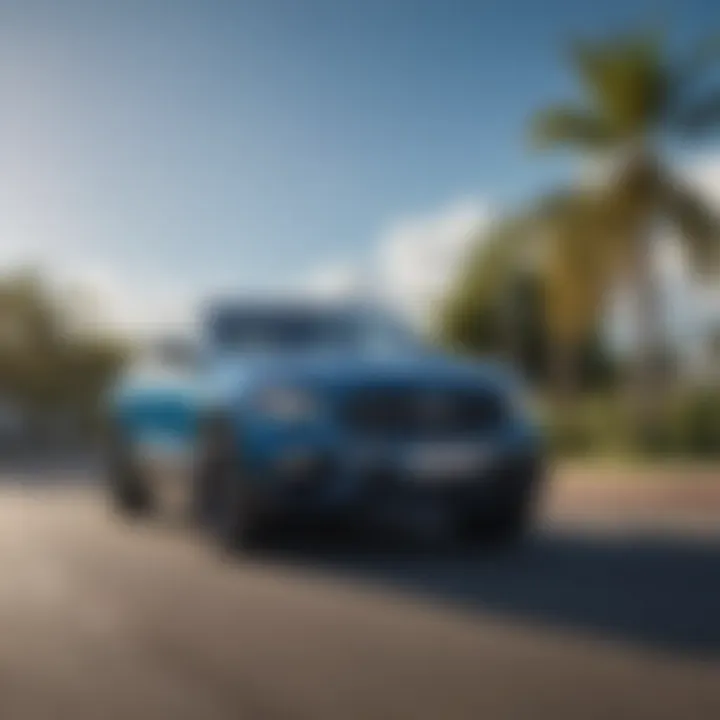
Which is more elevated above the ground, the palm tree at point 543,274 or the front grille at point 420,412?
the palm tree at point 543,274

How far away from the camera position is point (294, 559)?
9461 millimetres

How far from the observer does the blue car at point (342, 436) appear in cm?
932

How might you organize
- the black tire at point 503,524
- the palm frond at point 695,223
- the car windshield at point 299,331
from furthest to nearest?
1. the palm frond at point 695,223
2. the car windshield at point 299,331
3. the black tire at point 503,524

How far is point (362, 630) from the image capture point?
679cm

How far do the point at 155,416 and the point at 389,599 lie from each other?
12.7 feet

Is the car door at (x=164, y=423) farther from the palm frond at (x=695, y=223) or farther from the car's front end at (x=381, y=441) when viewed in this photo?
the palm frond at (x=695, y=223)

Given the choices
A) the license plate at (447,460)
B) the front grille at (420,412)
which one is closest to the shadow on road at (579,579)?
the license plate at (447,460)

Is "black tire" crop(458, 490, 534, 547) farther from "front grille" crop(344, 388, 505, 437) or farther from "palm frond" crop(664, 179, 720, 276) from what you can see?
"palm frond" crop(664, 179, 720, 276)

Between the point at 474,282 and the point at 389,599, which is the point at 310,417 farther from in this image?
the point at 474,282

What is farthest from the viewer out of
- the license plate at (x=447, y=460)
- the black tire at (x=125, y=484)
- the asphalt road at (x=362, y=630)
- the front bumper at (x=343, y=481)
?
the black tire at (x=125, y=484)

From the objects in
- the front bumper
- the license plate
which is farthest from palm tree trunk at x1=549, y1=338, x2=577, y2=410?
the front bumper

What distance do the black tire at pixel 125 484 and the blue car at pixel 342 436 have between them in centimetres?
132

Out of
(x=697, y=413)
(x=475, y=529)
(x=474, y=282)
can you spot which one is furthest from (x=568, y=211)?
(x=475, y=529)

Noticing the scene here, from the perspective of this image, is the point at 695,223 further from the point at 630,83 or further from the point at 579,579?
the point at 579,579
